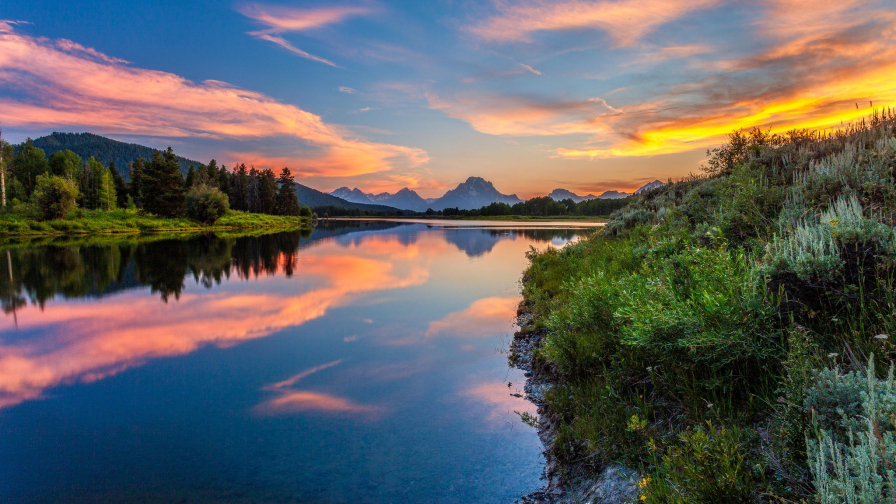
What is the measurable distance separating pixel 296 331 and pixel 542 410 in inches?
292

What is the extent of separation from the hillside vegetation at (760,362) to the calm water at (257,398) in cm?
153

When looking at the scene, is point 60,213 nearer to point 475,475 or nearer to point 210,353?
point 210,353

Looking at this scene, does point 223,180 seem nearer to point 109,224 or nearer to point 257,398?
point 109,224

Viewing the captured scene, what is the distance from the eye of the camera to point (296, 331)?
1127 centimetres

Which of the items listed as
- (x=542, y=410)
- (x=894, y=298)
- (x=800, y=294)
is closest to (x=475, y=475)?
(x=542, y=410)

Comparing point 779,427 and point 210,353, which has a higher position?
point 779,427

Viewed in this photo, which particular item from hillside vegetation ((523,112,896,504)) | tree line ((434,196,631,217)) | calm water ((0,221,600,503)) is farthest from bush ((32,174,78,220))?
tree line ((434,196,631,217))

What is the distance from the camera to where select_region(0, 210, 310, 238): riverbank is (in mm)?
42250

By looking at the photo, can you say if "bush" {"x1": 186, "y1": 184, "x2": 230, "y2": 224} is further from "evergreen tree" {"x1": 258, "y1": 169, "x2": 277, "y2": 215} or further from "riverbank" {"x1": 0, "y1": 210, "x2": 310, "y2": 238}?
"evergreen tree" {"x1": 258, "y1": 169, "x2": 277, "y2": 215}

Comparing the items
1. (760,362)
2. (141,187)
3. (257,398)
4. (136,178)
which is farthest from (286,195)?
(760,362)

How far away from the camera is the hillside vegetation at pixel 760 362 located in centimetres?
271

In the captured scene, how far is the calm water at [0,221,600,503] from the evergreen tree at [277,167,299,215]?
87783 millimetres

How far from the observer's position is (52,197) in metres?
45.0

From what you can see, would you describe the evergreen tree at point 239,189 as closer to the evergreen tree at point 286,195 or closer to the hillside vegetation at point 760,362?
the evergreen tree at point 286,195
